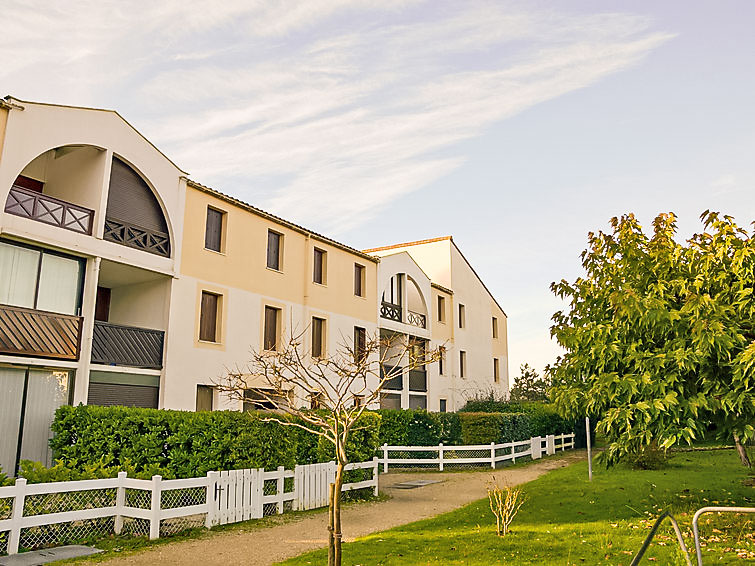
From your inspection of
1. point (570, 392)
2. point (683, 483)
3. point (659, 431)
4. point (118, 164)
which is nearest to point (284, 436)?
point (570, 392)

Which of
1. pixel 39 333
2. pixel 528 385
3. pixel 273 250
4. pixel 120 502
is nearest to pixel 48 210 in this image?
pixel 39 333

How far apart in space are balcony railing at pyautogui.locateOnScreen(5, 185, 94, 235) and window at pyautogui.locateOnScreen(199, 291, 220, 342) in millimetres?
4371

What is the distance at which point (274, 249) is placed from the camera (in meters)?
22.4

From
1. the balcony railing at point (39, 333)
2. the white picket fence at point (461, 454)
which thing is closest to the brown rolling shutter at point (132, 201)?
the balcony railing at point (39, 333)

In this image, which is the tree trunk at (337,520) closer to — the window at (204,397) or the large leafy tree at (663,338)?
the large leafy tree at (663,338)

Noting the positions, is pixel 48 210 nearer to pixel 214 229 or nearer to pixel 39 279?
Answer: pixel 39 279

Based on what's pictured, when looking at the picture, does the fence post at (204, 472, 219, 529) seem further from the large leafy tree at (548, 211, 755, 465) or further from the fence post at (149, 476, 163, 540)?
the large leafy tree at (548, 211, 755, 465)

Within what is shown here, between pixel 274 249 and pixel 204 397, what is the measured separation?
20.0ft

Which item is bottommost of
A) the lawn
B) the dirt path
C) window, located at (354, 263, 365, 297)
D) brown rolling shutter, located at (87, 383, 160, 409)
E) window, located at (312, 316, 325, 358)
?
the dirt path

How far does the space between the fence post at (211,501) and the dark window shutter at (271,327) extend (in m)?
10.7

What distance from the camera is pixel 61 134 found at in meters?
15.7

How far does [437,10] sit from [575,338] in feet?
21.8

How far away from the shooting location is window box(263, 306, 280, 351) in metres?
21.6

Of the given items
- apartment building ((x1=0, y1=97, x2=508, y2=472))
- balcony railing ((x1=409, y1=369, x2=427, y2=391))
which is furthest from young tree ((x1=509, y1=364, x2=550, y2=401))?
apartment building ((x1=0, y1=97, x2=508, y2=472))
